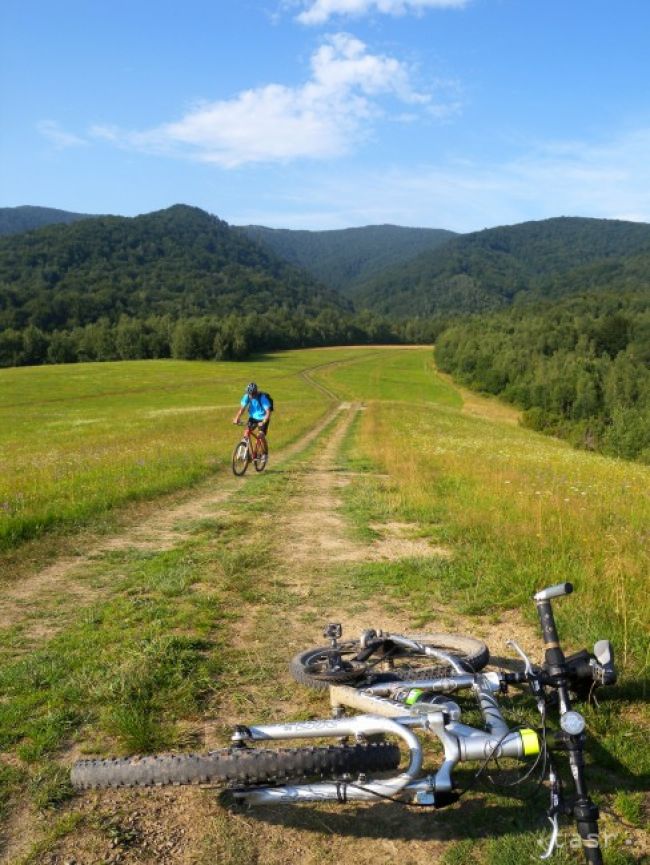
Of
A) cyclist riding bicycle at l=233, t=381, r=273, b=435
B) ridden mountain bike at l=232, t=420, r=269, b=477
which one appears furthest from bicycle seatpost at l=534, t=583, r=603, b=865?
cyclist riding bicycle at l=233, t=381, r=273, b=435

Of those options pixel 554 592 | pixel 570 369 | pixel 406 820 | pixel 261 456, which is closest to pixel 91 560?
pixel 406 820

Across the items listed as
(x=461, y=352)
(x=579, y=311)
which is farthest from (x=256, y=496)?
(x=579, y=311)

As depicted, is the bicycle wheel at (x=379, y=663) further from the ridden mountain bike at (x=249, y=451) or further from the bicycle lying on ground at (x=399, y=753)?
the ridden mountain bike at (x=249, y=451)

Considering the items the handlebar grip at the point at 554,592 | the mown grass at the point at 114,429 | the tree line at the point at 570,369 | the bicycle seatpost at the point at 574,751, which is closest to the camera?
the bicycle seatpost at the point at 574,751

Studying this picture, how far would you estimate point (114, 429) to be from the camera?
40.9 metres

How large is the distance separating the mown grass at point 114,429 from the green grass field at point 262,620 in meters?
0.19

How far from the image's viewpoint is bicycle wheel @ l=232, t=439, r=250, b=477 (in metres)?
18.9

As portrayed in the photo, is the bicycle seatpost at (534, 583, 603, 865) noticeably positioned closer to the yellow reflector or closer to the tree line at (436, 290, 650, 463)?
the yellow reflector

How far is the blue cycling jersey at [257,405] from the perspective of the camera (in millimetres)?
19344

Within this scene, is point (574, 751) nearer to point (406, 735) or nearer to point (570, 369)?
point (406, 735)

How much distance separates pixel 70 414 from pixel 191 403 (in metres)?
13.8

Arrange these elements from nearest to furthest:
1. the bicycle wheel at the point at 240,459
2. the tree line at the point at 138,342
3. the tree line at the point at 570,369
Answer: the bicycle wheel at the point at 240,459 < the tree line at the point at 570,369 < the tree line at the point at 138,342

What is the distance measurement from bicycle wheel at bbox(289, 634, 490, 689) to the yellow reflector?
1.25 m

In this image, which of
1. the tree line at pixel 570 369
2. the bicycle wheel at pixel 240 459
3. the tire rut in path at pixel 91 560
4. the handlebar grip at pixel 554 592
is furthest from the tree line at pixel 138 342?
the handlebar grip at pixel 554 592
